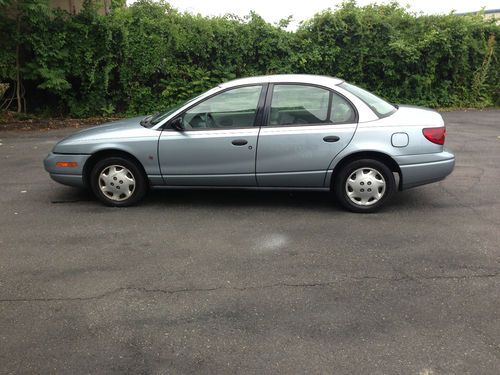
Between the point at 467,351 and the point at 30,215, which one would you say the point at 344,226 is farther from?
the point at 30,215

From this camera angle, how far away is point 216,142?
5.46 metres

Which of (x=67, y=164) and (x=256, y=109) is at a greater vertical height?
(x=256, y=109)

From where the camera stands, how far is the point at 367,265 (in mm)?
4117

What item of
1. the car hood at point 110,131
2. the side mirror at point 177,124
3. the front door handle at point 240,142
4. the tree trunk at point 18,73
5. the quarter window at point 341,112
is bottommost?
the front door handle at point 240,142

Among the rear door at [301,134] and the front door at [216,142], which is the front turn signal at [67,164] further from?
the rear door at [301,134]

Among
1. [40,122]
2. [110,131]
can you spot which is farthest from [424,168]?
[40,122]

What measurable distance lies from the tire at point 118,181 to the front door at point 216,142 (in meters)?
0.34

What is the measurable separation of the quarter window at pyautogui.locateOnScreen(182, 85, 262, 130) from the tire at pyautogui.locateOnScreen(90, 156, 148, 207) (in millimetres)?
816

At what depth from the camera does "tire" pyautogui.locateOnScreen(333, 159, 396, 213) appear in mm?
5352

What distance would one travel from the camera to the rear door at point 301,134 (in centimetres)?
535

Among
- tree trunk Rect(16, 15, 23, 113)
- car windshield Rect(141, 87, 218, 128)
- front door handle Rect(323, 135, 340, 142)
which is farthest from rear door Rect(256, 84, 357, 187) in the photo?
tree trunk Rect(16, 15, 23, 113)

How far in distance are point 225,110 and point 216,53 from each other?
8.32 metres

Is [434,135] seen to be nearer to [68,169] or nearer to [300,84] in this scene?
[300,84]

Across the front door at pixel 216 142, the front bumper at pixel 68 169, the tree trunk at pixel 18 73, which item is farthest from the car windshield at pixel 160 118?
the tree trunk at pixel 18 73
